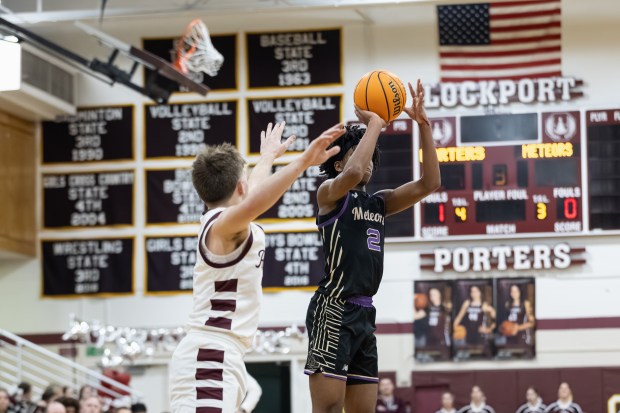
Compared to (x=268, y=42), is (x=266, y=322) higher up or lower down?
lower down

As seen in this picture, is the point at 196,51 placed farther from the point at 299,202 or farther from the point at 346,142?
the point at 346,142

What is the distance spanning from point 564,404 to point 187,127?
808cm

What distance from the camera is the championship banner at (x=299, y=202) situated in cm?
1877

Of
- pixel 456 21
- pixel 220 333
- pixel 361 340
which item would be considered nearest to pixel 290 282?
pixel 456 21

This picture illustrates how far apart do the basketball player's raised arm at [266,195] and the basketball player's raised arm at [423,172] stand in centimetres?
159

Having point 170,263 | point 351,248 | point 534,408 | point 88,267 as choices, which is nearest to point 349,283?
point 351,248

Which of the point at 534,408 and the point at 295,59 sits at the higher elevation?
the point at 295,59

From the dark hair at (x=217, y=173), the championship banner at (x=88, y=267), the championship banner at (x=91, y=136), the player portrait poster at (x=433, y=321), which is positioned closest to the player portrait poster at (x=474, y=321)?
the player portrait poster at (x=433, y=321)

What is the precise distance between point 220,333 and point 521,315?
1336 cm

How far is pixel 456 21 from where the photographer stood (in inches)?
744

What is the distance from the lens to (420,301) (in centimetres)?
1841

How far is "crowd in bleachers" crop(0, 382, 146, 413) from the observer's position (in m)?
12.0

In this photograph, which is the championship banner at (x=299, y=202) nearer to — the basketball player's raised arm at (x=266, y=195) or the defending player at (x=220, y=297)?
the defending player at (x=220, y=297)

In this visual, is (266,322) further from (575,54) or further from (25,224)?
(575,54)
